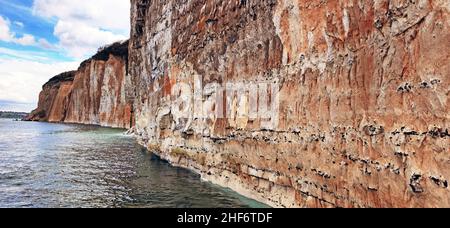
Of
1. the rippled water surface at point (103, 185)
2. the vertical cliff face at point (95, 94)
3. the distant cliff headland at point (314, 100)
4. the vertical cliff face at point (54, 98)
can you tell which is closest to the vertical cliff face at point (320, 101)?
the distant cliff headland at point (314, 100)

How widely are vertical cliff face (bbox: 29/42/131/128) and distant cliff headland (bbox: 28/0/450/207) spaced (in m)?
52.7

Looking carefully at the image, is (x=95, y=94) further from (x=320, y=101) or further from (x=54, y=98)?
(x=320, y=101)

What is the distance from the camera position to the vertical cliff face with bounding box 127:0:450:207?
7.07 metres

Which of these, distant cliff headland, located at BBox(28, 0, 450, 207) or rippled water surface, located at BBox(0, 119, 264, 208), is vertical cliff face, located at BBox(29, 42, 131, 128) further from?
distant cliff headland, located at BBox(28, 0, 450, 207)

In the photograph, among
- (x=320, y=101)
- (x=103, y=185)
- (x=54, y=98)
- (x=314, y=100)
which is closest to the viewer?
(x=320, y=101)

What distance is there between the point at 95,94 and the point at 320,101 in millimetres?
82023

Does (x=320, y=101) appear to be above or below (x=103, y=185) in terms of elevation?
above

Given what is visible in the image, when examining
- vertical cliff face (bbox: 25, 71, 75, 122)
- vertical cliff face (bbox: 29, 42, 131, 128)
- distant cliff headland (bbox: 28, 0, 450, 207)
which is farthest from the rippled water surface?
vertical cliff face (bbox: 25, 71, 75, 122)

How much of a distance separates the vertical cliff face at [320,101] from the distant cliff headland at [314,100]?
31 mm

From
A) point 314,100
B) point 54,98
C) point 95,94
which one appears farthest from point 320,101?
point 54,98

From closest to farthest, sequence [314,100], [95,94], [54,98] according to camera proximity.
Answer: [314,100] → [95,94] → [54,98]

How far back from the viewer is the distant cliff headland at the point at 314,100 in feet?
23.3

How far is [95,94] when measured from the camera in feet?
283
